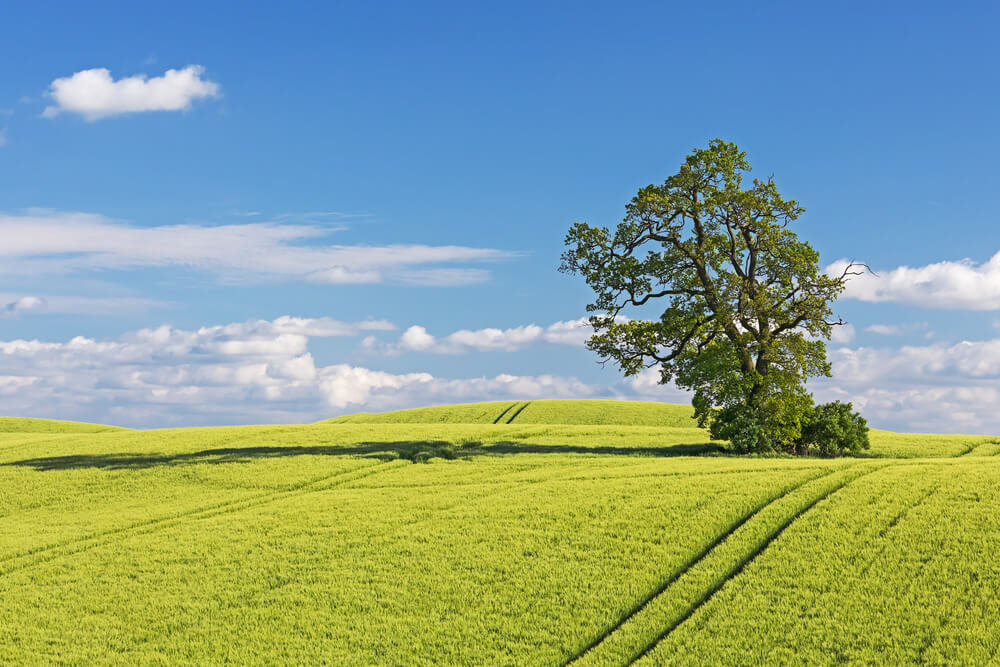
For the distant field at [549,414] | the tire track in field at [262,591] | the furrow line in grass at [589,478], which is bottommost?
the tire track in field at [262,591]

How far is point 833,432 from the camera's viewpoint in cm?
4175

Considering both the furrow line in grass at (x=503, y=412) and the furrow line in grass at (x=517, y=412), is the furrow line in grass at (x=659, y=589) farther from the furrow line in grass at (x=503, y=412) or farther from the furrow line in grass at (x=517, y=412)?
the furrow line in grass at (x=503, y=412)

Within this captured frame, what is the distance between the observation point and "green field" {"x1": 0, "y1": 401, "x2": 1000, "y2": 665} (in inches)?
658

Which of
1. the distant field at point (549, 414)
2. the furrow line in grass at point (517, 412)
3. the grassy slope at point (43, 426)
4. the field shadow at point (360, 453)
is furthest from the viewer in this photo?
the grassy slope at point (43, 426)

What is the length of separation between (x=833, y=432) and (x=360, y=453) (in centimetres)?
2457

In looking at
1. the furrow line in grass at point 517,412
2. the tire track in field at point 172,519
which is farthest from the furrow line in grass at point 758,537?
the furrow line in grass at point 517,412

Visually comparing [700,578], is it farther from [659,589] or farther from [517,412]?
[517,412]

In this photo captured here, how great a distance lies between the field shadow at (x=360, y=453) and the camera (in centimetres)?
3972

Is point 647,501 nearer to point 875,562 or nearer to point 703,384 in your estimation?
point 875,562

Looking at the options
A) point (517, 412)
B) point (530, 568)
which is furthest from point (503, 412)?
point (530, 568)

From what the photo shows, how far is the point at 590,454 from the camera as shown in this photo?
3878cm

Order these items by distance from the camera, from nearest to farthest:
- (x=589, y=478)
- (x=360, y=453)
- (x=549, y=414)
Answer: (x=589, y=478), (x=360, y=453), (x=549, y=414)

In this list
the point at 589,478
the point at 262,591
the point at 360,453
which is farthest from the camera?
the point at 360,453

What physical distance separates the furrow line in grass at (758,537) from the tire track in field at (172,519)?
1813 cm
